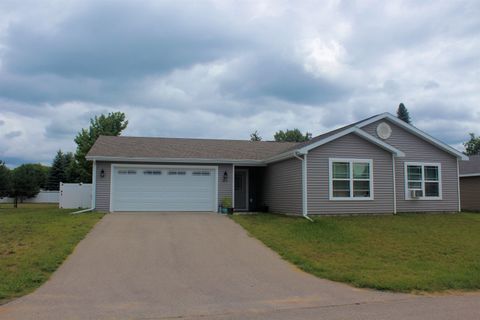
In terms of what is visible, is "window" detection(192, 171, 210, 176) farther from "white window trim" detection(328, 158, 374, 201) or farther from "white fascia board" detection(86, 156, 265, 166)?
"white window trim" detection(328, 158, 374, 201)

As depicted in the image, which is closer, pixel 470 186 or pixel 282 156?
pixel 282 156

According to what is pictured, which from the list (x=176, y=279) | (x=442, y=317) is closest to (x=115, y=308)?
(x=176, y=279)

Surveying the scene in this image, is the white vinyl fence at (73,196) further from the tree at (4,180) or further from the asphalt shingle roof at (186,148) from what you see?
the tree at (4,180)

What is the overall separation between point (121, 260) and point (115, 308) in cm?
365

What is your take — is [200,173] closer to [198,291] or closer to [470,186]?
[198,291]

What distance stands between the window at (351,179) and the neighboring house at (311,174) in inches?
1.5

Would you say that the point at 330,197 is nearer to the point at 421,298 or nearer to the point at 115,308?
the point at 421,298

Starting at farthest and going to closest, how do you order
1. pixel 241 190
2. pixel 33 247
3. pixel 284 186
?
1. pixel 241 190
2. pixel 284 186
3. pixel 33 247

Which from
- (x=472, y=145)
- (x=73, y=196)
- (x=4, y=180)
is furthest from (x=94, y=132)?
(x=472, y=145)

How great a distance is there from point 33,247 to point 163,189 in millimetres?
8857

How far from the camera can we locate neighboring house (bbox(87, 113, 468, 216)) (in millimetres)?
17172

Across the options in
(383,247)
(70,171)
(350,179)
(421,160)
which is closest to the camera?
(383,247)

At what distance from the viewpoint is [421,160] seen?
19.3m

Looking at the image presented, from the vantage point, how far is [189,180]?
19.9m
